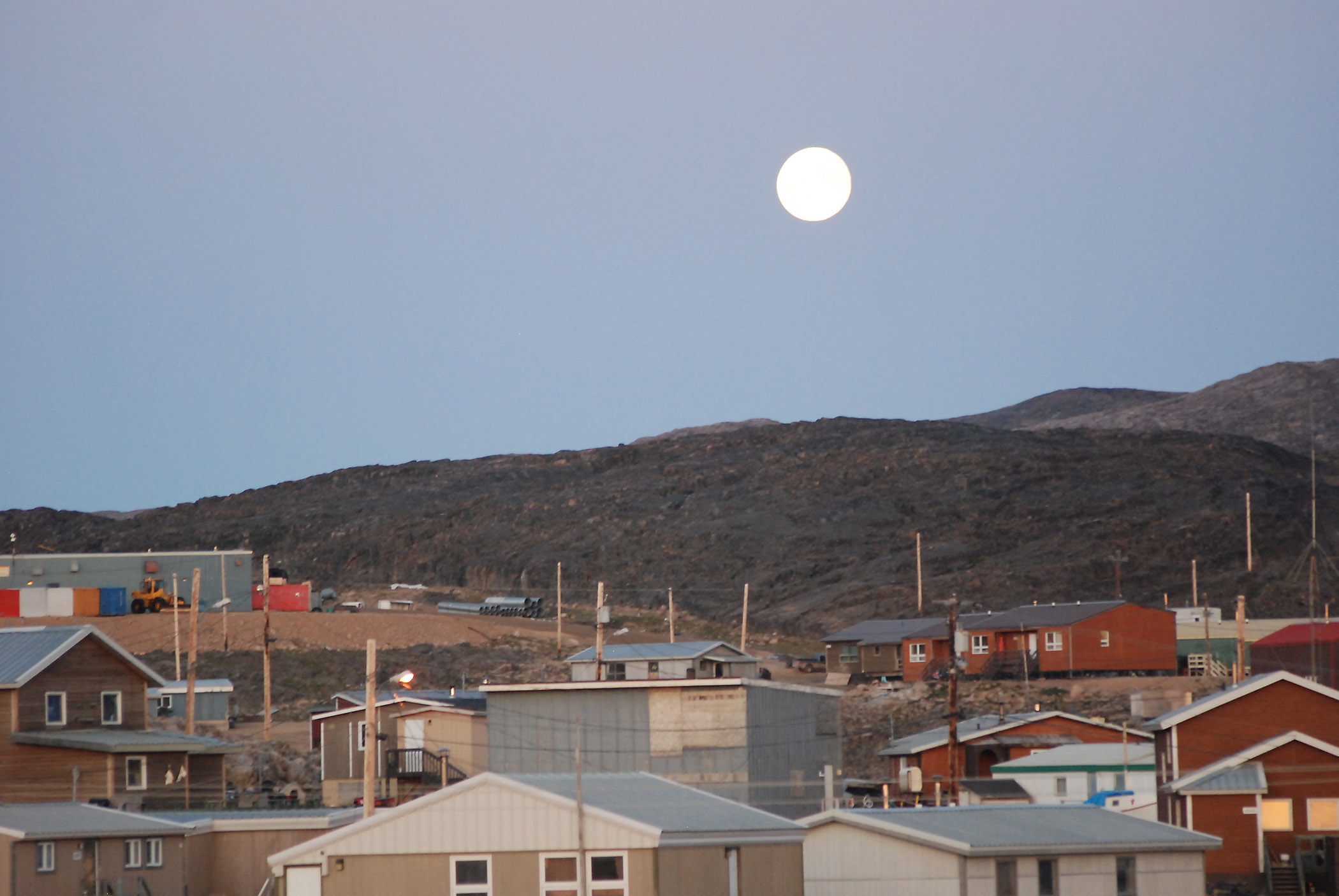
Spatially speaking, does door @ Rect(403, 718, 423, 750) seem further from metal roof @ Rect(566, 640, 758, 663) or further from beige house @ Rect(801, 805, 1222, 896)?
beige house @ Rect(801, 805, 1222, 896)

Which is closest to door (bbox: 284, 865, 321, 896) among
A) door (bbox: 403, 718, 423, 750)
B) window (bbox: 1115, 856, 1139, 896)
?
window (bbox: 1115, 856, 1139, 896)

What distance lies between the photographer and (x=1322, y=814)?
122ft

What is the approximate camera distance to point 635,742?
4231cm

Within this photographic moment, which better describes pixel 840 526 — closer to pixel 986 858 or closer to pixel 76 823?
pixel 76 823

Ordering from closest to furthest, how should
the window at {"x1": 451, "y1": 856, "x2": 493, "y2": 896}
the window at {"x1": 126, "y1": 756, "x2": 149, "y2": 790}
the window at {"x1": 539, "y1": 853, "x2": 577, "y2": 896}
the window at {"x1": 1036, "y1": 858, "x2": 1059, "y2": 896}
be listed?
the window at {"x1": 539, "y1": 853, "x2": 577, "y2": 896} < the window at {"x1": 451, "y1": 856, "x2": 493, "y2": 896} < the window at {"x1": 1036, "y1": 858, "x2": 1059, "y2": 896} < the window at {"x1": 126, "y1": 756, "x2": 149, "y2": 790}

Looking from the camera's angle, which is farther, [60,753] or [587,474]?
[587,474]

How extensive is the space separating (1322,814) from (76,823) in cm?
2784

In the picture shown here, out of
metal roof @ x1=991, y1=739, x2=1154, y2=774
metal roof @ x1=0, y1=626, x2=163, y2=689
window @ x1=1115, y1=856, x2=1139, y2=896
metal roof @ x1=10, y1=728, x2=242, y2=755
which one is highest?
metal roof @ x1=0, y1=626, x2=163, y2=689

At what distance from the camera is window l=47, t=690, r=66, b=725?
136 feet

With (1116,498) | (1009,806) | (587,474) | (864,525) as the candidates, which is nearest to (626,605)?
(864,525)

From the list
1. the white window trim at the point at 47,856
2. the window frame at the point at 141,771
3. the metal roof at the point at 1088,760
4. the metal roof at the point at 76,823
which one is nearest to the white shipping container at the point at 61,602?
the window frame at the point at 141,771

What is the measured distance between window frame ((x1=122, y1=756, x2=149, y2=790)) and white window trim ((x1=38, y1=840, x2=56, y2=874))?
1018 cm

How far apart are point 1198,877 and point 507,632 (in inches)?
2879

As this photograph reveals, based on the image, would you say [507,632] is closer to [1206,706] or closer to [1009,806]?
[1206,706]
